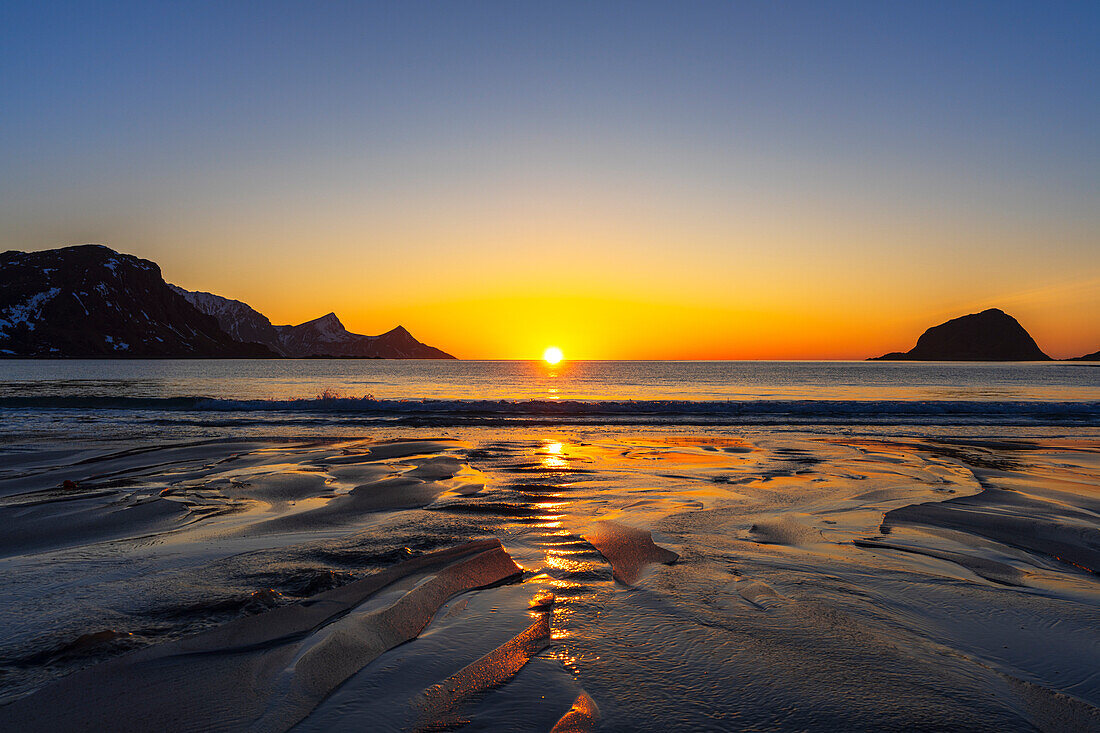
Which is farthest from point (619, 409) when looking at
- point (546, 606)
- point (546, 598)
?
point (546, 606)

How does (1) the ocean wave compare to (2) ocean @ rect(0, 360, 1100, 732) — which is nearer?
(2) ocean @ rect(0, 360, 1100, 732)

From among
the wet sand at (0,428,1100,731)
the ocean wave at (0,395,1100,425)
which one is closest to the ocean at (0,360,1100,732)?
the wet sand at (0,428,1100,731)

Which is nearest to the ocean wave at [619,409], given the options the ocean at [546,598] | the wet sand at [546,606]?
the ocean at [546,598]

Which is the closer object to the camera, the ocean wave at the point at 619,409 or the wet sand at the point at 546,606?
the wet sand at the point at 546,606

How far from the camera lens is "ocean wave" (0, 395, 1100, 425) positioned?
27.2 metres

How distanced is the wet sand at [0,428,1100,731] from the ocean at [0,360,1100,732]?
0.08ft

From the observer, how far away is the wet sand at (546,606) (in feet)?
9.74

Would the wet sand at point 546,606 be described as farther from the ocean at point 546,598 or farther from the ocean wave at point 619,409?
the ocean wave at point 619,409

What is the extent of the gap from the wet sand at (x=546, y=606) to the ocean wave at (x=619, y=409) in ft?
59.8

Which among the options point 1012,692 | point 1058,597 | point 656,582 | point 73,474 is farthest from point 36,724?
point 73,474

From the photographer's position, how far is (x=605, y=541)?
623cm

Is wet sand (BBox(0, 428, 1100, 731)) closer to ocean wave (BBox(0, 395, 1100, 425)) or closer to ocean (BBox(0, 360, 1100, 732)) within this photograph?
ocean (BBox(0, 360, 1100, 732))

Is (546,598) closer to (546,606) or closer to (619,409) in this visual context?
(546,606)

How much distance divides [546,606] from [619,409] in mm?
25697
